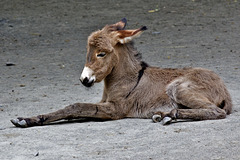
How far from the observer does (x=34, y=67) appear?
432 inches

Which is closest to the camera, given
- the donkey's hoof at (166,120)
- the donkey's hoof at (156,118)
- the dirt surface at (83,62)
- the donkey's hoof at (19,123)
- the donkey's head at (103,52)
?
the dirt surface at (83,62)

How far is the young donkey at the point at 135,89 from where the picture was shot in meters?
6.24

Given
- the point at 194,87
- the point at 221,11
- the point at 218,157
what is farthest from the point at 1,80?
the point at 221,11

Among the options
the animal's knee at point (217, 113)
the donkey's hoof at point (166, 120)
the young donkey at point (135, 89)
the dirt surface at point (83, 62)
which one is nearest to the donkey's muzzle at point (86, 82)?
the young donkey at point (135, 89)

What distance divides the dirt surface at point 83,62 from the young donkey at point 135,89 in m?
0.24

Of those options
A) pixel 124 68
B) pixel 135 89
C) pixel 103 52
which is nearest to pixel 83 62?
pixel 124 68

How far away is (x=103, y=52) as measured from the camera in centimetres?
653

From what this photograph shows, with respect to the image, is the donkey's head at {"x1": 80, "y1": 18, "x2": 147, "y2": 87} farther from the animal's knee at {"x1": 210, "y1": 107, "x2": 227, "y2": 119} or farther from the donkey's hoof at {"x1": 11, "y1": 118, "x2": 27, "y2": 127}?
the animal's knee at {"x1": 210, "y1": 107, "x2": 227, "y2": 119}

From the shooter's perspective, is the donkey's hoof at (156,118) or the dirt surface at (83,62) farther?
the donkey's hoof at (156,118)

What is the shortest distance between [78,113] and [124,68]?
105 cm

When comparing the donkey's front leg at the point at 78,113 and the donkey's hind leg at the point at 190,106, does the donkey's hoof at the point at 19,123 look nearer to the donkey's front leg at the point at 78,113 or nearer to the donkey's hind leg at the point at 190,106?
the donkey's front leg at the point at 78,113

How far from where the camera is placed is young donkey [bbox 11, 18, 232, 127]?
6.24 m

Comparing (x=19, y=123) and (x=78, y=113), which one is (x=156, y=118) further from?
(x=19, y=123)

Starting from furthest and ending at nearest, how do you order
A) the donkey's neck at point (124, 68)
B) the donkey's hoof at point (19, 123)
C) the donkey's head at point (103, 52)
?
the donkey's neck at point (124, 68) → the donkey's head at point (103, 52) → the donkey's hoof at point (19, 123)
